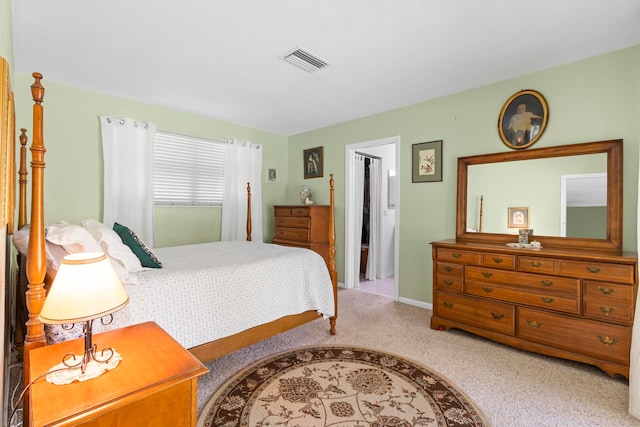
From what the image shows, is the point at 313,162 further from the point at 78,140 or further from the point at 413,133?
the point at 78,140

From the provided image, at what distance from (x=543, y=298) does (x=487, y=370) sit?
0.73 m

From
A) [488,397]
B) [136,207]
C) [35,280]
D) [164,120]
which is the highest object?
[164,120]

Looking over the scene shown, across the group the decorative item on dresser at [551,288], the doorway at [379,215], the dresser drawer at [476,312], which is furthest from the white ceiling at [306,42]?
the dresser drawer at [476,312]

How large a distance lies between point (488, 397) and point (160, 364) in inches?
75.1

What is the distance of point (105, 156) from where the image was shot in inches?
Answer: 128

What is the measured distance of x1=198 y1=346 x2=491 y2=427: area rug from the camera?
5.59 feet

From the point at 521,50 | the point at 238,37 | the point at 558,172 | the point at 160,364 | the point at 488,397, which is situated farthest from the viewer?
the point at 558,172

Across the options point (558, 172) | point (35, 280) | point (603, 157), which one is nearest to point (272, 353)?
point (35, 280)

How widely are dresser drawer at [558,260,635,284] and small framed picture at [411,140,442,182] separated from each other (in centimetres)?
149

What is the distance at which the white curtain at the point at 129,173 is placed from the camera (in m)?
3.27

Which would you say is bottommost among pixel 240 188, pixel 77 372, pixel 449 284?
pixel 449 284

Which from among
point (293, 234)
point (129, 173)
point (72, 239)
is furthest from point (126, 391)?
point (293, 234)

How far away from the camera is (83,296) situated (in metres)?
1.00

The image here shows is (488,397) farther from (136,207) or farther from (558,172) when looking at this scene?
(136,207)
